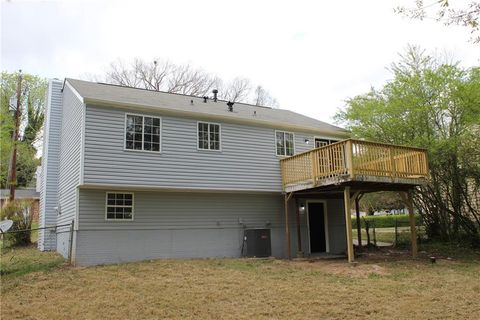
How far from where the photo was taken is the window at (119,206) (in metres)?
12.1

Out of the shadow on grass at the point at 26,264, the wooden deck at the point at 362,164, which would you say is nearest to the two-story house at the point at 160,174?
the shadow on grass at the point at 26,264

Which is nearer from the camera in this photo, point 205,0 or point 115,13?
point 205,0

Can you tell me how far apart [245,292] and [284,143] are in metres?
8.08

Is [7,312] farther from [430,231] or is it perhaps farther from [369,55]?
[430,231]

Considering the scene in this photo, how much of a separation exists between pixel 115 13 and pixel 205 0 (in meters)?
1.52

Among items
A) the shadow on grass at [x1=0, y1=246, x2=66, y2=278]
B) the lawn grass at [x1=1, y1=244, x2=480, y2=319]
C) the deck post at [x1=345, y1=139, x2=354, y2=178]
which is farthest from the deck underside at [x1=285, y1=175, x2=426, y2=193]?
the shadow on grass at [x1=0, y1=246, x2=66, y2=278]

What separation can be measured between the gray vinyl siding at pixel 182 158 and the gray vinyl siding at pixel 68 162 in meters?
0.60

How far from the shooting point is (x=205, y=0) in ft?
19.3

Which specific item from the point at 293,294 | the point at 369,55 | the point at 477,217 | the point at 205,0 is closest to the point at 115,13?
the point at 205,0

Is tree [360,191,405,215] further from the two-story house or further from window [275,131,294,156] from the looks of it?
window [275,131,294,156]

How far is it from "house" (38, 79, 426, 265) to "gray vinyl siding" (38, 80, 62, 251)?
0.13ft

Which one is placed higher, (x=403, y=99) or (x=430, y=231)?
(x=403, y=99)

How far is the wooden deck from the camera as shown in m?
11.3

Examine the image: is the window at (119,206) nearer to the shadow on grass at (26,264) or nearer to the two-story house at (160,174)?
the two-story house at (160,174)
